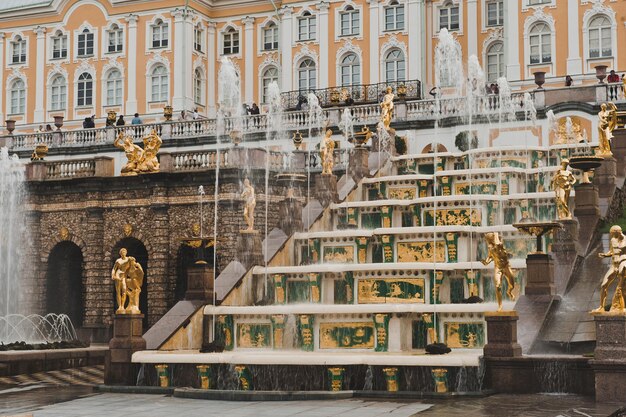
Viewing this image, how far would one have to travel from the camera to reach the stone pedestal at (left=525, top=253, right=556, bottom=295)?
72.8 feet

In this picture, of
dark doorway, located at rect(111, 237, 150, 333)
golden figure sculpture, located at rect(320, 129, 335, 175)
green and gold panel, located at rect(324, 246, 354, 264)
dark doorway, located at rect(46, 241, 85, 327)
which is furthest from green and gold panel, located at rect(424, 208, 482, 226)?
dark doorway, located at rect(46, 241, 85, 327)

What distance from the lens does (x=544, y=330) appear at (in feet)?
68.5

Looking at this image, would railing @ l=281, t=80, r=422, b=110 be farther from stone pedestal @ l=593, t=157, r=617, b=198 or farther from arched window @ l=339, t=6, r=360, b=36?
stone pedestal @ l=593, t=157, r=617, b=198

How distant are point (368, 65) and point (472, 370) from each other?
50.5 m

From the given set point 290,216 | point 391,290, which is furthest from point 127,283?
point 290,216

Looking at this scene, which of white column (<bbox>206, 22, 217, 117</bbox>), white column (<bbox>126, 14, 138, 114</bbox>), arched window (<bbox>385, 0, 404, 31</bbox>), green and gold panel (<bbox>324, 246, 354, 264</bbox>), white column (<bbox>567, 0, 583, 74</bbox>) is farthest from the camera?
white column (<bbox>206, 22, 217, 117</bbox>)

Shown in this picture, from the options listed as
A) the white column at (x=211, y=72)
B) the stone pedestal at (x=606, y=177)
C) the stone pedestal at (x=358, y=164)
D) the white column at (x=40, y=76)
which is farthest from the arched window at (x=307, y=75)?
the stone pedestal at (x=606, y=177)

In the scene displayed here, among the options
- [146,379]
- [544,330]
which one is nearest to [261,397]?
[146,379]

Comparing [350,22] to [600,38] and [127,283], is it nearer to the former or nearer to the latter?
[600,38]

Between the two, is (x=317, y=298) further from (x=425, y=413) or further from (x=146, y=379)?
(x=425, y=413)

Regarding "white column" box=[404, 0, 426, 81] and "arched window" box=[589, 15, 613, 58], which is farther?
"white column" box=[404, 0, 426, 81]

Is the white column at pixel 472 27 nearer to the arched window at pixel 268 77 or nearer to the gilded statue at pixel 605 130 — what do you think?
the arched window at pixel 268 77

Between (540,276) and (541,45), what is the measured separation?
40511 mm

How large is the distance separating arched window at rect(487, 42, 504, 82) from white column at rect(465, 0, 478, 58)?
0.91m
